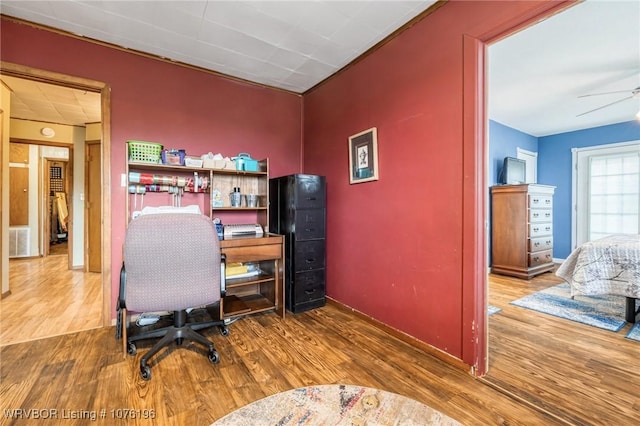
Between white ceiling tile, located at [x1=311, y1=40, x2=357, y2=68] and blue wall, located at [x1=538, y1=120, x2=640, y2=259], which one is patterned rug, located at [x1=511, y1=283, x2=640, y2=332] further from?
white ceiling tile, located at [x1=311, y1=40, x2=357, y2=68]

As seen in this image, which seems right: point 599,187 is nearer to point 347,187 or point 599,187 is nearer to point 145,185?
point 347,187

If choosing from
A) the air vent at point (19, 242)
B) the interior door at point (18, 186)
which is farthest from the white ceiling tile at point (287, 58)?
the air vent at point (19, 242)

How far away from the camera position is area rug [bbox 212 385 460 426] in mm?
1313

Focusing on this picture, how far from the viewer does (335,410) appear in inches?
54.6

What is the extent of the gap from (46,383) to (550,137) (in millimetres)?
7598

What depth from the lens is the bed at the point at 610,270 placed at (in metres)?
2.50

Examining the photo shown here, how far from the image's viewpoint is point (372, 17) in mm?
2102

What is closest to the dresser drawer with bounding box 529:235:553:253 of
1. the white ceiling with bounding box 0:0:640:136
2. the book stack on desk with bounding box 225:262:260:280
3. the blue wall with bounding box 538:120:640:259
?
the blue wall with bounding box 538:120:640:259

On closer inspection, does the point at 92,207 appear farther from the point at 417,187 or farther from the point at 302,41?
the point at 417,187

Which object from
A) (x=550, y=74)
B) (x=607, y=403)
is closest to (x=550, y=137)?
(x=550, y=74)

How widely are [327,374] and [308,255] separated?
1.26 meters

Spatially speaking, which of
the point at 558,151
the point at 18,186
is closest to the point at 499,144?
the point at 558,151

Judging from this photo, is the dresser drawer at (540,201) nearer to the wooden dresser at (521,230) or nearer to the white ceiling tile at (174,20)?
the wooden dresser at (521,230)

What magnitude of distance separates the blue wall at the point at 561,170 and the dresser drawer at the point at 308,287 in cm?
505
